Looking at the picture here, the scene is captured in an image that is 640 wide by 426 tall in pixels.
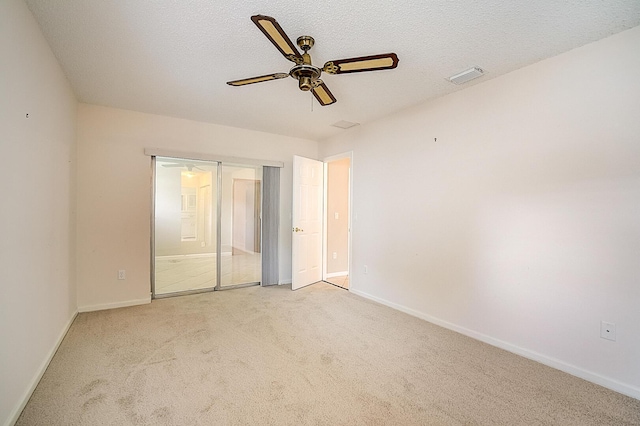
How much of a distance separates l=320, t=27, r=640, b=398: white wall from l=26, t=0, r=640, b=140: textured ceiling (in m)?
0.28

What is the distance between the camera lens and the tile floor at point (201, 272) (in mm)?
4266

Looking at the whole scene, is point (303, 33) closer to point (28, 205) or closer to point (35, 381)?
point (28, 205)

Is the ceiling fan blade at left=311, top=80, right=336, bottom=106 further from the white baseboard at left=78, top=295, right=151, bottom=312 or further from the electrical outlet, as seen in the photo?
the white baseboard at left=78, top=295, right=151, bottom=312

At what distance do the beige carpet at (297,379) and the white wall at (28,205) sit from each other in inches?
10.4

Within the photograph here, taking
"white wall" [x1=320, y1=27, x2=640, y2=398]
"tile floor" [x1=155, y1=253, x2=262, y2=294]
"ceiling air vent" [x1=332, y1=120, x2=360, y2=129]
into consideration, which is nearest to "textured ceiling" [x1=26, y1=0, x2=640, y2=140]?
"white wall" [x1=320, y1=27, x2=640, y2=398]

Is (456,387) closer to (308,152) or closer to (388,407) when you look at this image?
(388,407)

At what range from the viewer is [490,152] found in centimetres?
285

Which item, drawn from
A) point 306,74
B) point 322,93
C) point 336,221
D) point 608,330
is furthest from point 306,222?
point 608,330

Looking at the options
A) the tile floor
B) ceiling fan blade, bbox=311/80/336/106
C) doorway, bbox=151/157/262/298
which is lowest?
the tile floor

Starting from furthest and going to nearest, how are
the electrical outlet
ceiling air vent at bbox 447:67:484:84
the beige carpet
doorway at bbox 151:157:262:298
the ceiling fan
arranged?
1. doorway at bbox 151:157:262:298
2. ceiling air vent at bbox 447:67:484:84
3. the electrical outlet
4. the beige carpet
5. the ceiling fan

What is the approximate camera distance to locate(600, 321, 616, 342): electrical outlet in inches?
82.7

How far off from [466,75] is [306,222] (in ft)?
9.89

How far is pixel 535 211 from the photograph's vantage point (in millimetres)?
2527

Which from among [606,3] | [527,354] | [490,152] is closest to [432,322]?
[527,354]
